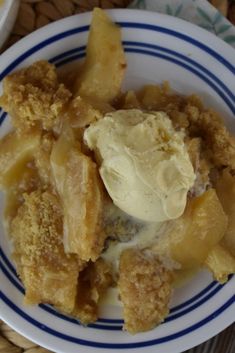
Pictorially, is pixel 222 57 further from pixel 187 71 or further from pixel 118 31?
pixel 118 31

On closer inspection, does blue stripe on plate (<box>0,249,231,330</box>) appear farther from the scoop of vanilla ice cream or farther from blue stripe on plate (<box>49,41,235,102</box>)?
blue stripe on plate (<box>49,41,235,102</box>)

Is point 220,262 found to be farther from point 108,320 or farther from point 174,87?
point 174,87

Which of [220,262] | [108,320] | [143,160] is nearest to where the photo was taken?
[143,160]

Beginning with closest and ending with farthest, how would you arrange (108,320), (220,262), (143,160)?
(143,160), (220,262), (108,320)

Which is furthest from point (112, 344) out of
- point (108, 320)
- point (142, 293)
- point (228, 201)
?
point (228, 201)

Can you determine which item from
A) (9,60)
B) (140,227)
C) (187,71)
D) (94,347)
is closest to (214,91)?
(187,71)

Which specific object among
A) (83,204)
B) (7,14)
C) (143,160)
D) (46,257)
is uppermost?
(7,14)

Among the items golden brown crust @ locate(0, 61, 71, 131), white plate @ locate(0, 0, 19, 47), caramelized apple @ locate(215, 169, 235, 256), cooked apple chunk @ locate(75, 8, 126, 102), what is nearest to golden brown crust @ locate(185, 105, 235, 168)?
caramelized apple @ locate(215, 169, 235, 256)
